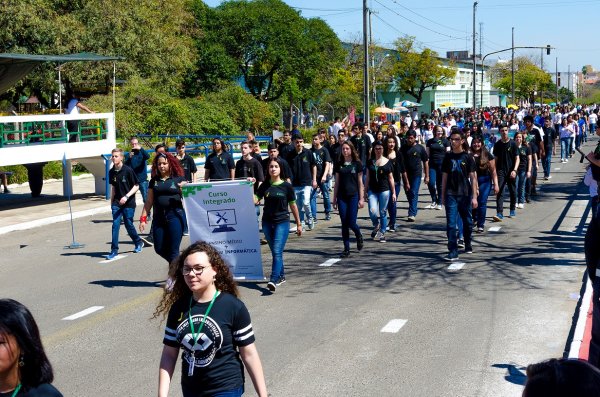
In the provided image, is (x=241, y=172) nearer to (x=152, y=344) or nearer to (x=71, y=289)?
(x=71, y=289)

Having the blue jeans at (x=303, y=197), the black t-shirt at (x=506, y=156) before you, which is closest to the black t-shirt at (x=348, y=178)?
the blue jeans at (x=303, y=197)

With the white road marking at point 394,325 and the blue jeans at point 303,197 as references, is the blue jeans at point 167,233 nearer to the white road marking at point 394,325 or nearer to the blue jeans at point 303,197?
the white road marking at point 394,325

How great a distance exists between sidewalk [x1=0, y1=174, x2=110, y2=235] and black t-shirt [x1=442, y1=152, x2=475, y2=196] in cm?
975

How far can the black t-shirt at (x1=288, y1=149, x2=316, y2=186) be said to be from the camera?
15953mm

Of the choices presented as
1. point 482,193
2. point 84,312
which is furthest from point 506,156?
point 84,312

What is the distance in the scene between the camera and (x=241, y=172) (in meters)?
15.2

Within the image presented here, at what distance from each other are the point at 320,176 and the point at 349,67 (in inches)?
2411

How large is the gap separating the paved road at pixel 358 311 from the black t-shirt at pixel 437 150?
287cm

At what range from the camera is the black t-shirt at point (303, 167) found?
1595 centimetres

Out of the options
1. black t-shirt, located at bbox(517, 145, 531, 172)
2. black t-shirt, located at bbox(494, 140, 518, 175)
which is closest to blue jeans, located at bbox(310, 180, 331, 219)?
black t-shirt, located at bbox(494, 140, 518, 175)

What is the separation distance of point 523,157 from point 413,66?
71.6m

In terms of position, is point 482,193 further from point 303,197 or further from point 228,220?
point 228,220

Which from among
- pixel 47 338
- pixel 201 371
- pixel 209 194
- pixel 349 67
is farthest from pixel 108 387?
pixel 349 67

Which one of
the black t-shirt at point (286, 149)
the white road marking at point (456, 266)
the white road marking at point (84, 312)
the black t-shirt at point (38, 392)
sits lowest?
the white road marking at point (84, 312)
